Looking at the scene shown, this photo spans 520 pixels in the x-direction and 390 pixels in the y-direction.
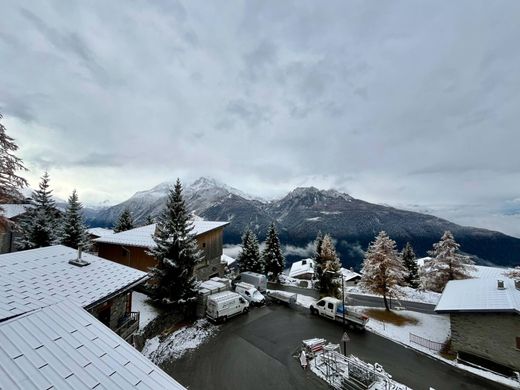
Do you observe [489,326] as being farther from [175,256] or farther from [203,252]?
[203,252]

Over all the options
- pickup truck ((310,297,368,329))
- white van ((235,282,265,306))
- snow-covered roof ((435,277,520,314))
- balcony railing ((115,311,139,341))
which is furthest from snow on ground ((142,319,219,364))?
snow-covered roof ((435,277,520,314))

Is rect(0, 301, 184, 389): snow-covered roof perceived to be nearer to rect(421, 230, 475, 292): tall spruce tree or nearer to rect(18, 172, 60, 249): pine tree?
rect(18, 172, 60, 249): pine tree

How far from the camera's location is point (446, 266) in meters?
28.8

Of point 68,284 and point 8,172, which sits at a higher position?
point 8,172

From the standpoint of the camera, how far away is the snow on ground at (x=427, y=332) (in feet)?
47.7

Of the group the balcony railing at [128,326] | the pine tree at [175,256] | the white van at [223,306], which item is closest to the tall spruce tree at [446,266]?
the white van at [223,306]

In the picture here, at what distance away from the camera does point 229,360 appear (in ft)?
48.8

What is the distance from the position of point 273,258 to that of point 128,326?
1334 inches

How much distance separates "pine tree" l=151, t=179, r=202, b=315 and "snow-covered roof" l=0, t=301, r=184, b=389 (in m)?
13.1

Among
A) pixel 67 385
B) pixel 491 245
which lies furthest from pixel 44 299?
pixel 491 245

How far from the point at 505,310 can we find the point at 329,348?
1157 centimetres

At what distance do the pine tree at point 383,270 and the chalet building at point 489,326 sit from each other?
6.57 metres

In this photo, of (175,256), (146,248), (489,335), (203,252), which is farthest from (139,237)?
(489,335)

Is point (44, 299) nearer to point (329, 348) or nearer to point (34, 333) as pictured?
Result: point (34, 333)
